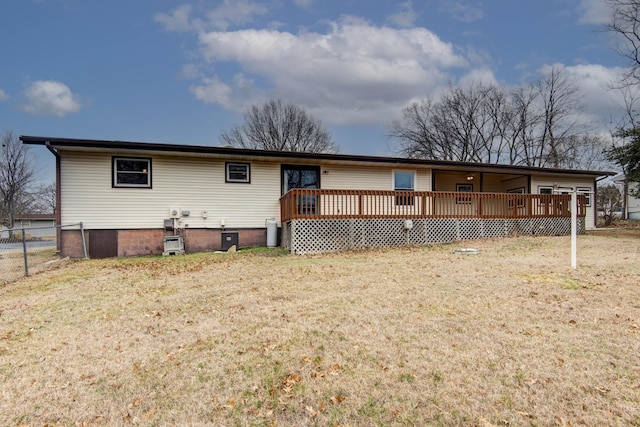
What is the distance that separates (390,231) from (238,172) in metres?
5.68

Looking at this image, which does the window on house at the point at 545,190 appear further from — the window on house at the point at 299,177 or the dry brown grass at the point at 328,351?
the window on house at the point at 299,177

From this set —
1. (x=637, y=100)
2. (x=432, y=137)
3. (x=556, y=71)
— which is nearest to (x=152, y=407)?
(x=637, y=100)

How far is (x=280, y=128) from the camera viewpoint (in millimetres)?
29938

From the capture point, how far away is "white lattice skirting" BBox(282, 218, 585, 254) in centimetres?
998

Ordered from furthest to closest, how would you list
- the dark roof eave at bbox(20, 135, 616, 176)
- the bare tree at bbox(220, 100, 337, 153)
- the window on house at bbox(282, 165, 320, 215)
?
1. the bare tree at bbox(220, 100, 337, 153)
2. the window on house at bbox(282, 165, 320, 215)
3. the dark roof eave at bbox(20, 135, 616, 176)

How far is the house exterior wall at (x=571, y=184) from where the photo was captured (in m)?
15.7

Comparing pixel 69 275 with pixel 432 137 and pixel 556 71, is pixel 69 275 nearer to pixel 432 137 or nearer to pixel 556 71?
pixel 432 137

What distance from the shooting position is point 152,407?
2.38 m

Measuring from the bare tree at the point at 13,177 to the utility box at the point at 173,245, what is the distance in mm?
27640

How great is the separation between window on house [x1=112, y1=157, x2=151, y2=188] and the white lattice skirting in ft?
15.8

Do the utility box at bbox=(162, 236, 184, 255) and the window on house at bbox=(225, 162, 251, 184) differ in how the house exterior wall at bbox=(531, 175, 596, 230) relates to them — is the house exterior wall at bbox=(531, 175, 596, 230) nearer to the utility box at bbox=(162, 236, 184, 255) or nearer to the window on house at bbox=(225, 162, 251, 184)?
the window on house at bbox=(225, 162, 251, 184)

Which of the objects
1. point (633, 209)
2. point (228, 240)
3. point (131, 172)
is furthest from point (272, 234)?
point (633, 209)

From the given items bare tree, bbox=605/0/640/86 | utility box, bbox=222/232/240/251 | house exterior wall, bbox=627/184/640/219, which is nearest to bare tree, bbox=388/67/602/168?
house exterior wall, bbox=627/184/640/219

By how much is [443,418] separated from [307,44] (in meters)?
24.3
